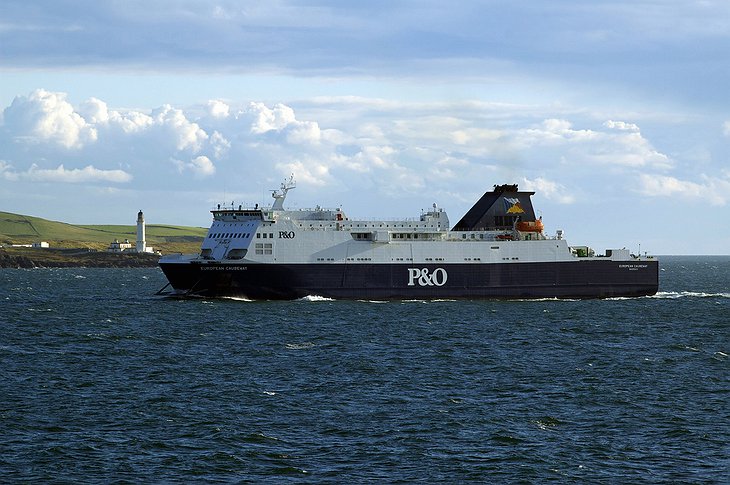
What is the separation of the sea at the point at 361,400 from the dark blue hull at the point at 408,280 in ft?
24.8

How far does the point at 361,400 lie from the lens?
30922 millimetres

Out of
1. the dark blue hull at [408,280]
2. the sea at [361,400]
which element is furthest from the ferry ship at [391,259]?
the sea at [361,400]

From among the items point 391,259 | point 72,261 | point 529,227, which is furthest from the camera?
point 72,261

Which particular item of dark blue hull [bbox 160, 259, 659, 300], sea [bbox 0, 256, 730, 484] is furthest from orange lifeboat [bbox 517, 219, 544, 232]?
sea [bbox 0, 256, 730, 484]

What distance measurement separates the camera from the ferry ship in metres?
63.0

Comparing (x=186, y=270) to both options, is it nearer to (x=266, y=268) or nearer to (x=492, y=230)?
(x=266, y=268)

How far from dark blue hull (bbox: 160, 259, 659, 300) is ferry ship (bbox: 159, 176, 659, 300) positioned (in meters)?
0.06

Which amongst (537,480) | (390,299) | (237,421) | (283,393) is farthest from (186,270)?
(537,480)

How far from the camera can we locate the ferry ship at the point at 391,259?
6297 centimetres

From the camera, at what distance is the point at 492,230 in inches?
2751

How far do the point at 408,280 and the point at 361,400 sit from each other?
114 ft

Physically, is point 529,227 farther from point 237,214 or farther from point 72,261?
point 72,261

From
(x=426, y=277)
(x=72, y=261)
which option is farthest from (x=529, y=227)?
(x=72, y=261)

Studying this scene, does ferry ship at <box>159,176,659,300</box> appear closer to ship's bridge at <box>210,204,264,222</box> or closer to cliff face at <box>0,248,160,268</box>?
ship's bridge at <box>210,204,264,222</box>
